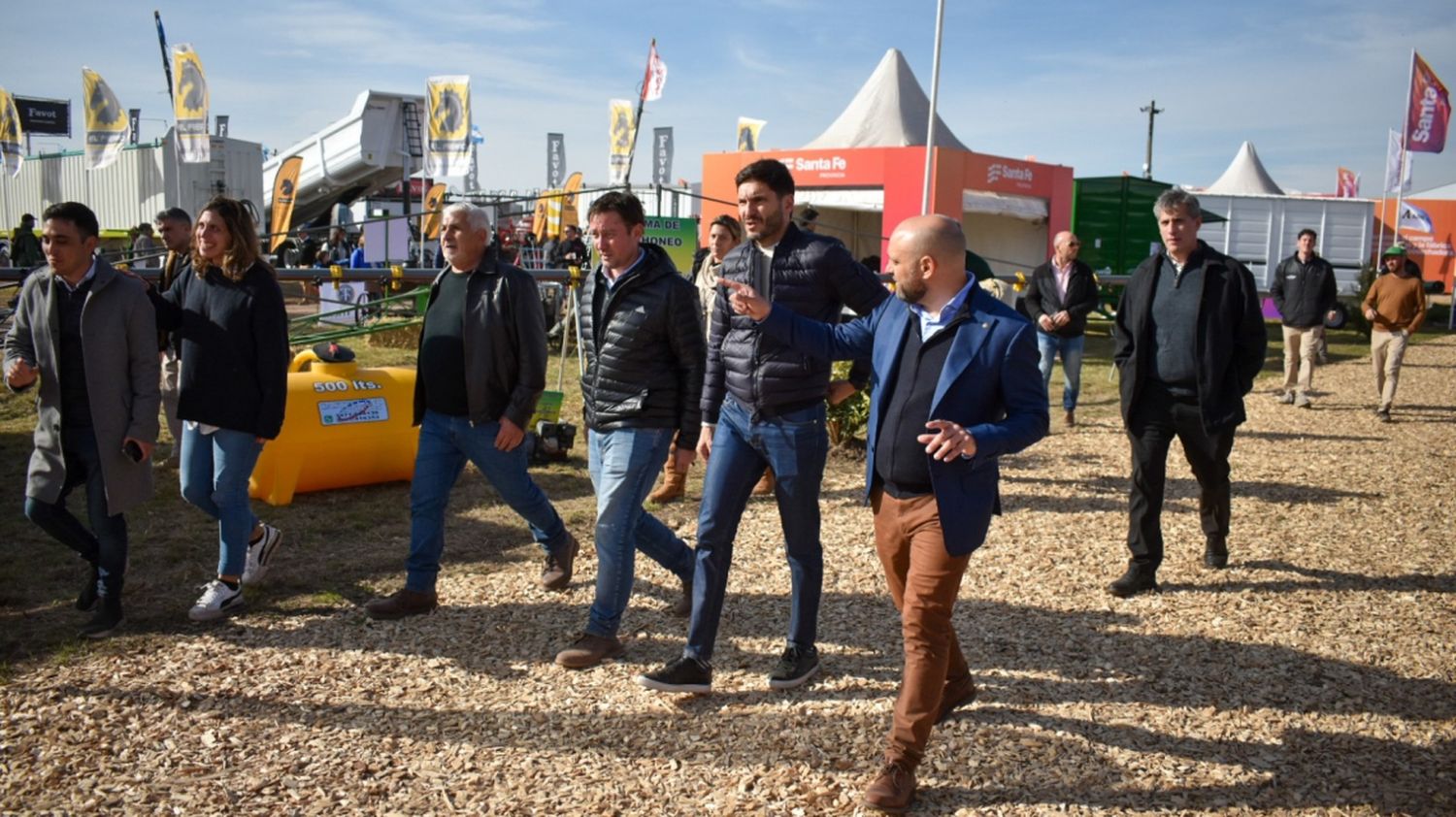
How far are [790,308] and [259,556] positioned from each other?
10.4 feet

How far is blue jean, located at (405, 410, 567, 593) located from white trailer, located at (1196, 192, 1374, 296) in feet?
80.3

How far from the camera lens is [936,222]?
3201 mm

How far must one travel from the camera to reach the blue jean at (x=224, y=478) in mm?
4730

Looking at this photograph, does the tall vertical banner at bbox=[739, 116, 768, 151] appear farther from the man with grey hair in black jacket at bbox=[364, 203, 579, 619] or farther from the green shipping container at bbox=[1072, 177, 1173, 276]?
the man with grey hair in black jacket at bbox=[364, 203, 579, 619]

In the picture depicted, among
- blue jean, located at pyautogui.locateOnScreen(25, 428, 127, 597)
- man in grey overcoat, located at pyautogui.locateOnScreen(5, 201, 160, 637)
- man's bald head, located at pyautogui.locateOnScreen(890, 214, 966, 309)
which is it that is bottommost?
blue jean, located at pyautogui.locateOnScreen(25, 428, 127, 597)

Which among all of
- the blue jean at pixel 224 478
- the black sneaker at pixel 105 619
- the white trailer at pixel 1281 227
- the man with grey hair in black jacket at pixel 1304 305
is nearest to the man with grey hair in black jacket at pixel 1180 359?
the blue jean at pixel 224 478

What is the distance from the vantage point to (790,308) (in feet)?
13.1

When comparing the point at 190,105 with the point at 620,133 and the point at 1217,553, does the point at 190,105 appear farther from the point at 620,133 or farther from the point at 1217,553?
the point at 1217,553

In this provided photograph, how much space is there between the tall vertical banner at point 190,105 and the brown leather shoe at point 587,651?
18654 millimetres

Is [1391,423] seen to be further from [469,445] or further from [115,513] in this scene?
[115,513]

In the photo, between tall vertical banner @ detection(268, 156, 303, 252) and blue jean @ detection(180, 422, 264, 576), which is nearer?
blue jean @ detection(180, 422, 264, 576)

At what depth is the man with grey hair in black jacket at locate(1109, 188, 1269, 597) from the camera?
5.24 m

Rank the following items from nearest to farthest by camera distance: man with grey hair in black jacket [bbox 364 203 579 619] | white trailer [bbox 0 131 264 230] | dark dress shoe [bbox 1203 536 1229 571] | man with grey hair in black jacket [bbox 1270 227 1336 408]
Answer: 1. man with grey hair in black jacket [bbox 364 203 579 619]
2. dark dress shoe [bbox 1203 536 1229 571]
3. man with grey hair in black jacket [bbox 1270 227 1336 408]
4. white trailer [bbox 0 131 264 230]

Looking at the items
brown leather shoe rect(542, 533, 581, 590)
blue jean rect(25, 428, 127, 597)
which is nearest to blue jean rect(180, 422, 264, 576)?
blue jean rect(25, 428, 127, 597)
